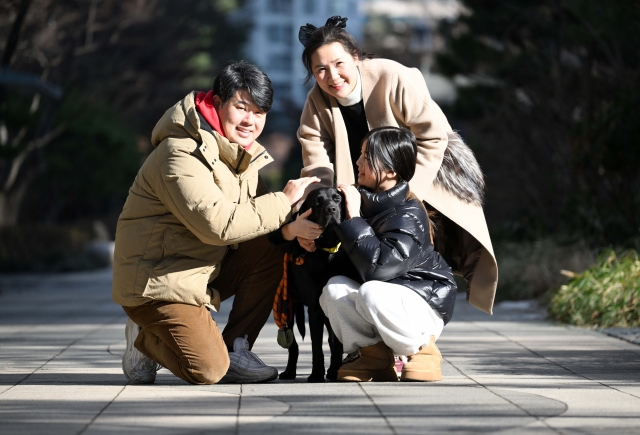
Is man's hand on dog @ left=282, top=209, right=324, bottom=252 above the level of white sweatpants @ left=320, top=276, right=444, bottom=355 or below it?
above

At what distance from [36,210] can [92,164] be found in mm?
3146

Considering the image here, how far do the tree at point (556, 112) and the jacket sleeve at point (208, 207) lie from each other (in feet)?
20.7

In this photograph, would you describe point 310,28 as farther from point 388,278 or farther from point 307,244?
point 388,278

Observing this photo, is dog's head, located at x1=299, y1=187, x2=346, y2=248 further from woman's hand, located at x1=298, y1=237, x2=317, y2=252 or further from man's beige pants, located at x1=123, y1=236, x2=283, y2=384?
man's beige pants, located at x1=123, y1=236, x2=283, y2=384

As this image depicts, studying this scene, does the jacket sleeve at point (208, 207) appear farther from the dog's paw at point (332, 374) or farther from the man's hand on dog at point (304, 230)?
the dog's paw at point (332, 374)

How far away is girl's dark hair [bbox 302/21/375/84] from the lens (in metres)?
5.25

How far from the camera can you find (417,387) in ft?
15.8

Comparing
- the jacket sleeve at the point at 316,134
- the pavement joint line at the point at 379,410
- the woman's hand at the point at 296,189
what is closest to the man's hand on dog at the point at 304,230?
the woman's hand at the point at 296,189

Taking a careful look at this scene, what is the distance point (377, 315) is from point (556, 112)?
9396mm

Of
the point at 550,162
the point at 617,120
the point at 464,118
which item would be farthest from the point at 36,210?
the point at 617,120

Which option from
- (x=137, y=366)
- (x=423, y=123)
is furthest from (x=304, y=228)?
(x=137, y=366)

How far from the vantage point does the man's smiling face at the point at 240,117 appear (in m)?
5.05

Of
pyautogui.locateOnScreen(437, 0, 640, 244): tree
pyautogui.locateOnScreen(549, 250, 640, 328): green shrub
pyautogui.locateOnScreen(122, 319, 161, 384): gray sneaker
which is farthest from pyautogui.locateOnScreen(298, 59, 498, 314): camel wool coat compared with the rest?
pyautogui.locateOnScreen(437, 0, 640, 244): tree

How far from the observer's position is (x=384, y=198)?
4941 millimetres
